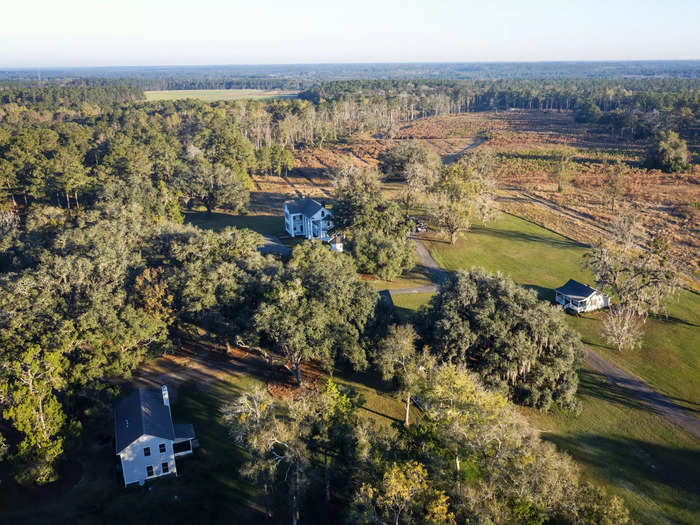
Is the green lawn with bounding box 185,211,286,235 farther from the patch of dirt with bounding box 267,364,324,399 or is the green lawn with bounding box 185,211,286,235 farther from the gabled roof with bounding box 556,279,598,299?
the gabled roof with bounding box 556,279,598,299

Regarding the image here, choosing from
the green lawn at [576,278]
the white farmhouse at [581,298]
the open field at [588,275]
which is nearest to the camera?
the open field at [588,275]

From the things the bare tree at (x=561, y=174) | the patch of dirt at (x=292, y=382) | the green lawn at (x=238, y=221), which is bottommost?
the patch of dirt at (x=292, y=382)

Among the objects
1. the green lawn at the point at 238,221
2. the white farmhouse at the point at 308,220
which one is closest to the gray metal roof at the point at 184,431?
the white farmhouse at the point at 308,220

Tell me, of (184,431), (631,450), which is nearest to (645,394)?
(631,450)

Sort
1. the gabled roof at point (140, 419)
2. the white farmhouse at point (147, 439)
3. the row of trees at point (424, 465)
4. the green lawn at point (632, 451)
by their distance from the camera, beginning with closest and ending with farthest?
the row of trees at point (424, 465) → the green lawn at point (632, 451) → the white farmhouse at point (147, 439) → the gabled roof at point (140, 419)

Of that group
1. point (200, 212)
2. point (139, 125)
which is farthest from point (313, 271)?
point (139, 125)

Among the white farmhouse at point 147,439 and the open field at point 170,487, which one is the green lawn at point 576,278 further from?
the white farmhouse at point 147,439

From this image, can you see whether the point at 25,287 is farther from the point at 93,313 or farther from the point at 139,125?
the point at 139,125

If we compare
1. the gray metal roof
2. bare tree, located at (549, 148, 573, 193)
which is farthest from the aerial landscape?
bare tree, located at (549, 148, 573, 193)
